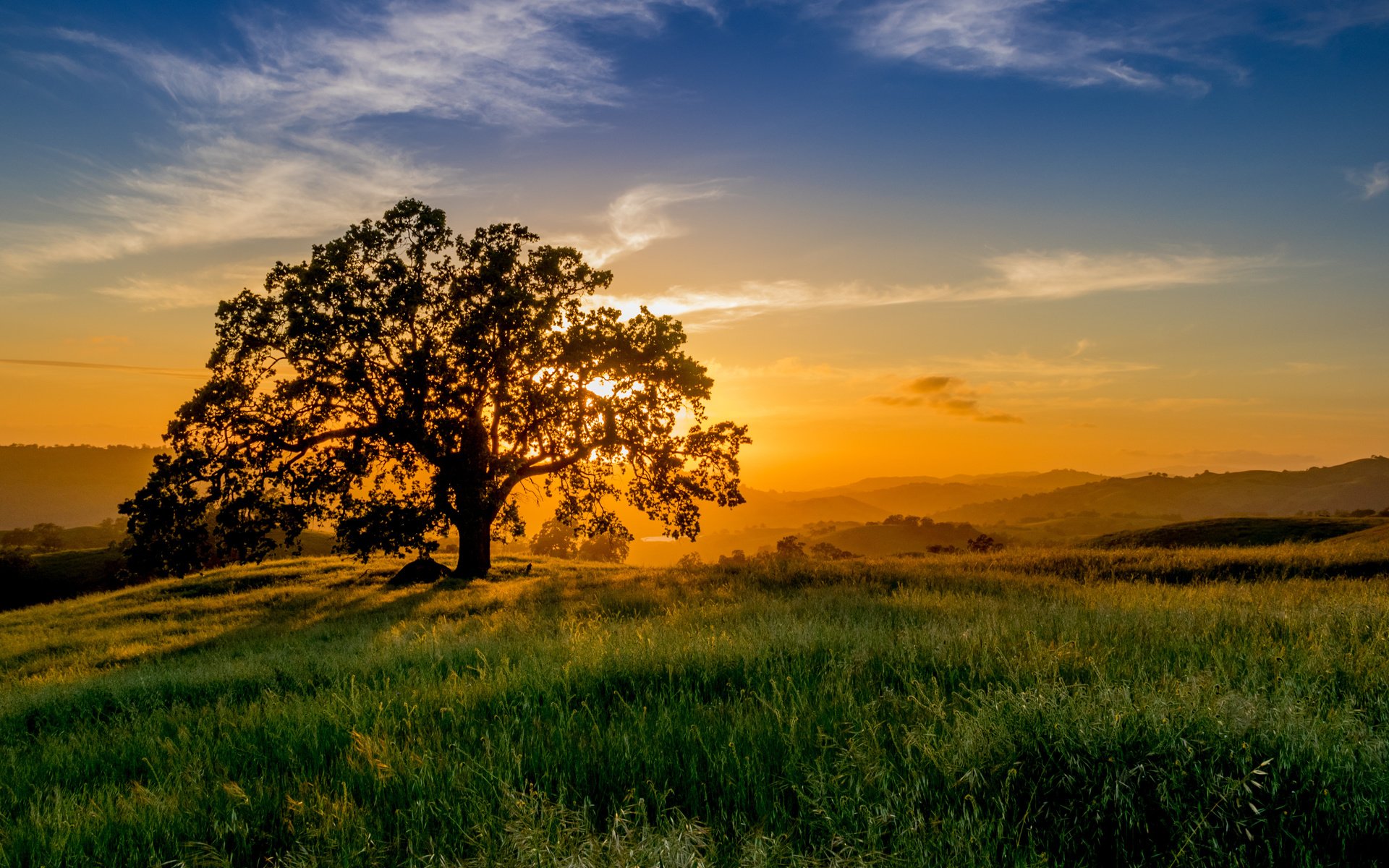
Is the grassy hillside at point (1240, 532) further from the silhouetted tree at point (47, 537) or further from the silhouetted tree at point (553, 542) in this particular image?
the silhouetted tree at point (47, 537)

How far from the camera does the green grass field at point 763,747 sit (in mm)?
3127

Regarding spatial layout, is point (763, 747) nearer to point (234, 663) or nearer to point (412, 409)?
point (234, 663)

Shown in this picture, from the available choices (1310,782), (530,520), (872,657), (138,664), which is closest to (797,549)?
(530,520)

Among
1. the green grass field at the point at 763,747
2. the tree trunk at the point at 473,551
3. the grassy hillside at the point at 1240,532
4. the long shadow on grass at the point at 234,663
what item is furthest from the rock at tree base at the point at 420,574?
the grassy hillside at the point at 1240,532

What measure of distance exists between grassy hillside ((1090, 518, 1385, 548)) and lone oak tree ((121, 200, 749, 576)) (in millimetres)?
19751

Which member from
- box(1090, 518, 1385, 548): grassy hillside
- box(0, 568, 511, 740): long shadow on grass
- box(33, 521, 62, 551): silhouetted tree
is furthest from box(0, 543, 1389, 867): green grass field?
box(33, 521, 62, 551): silhouetted tree

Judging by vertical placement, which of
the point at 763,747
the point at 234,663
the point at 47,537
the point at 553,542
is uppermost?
the point at 763,747

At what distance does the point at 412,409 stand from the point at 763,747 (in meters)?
21.7

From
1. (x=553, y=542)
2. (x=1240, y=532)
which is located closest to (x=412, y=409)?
(x=1240, y=532)

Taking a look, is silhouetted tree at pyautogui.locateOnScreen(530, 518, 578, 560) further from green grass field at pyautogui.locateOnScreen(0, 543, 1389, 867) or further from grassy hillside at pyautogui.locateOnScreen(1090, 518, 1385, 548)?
green grass field at pyautogui.locateOnScreen(0, 543, 1389, 867)

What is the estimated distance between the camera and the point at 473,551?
26.7 m

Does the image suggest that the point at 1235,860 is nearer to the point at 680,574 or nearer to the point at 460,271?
the point at 680,574

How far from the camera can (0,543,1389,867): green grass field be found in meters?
3.13

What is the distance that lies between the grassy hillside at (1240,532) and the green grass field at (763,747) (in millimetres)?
25770
